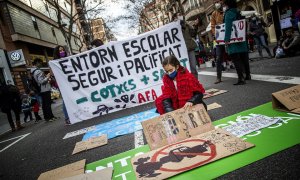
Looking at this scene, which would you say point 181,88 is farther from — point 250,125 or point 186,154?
point 186,154

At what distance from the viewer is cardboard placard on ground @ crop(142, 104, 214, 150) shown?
3.33m

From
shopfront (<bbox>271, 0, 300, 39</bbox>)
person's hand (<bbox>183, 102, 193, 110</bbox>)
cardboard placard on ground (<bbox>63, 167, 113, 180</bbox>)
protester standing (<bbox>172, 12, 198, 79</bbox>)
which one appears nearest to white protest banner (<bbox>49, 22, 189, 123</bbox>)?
protester standing (<bbox>172, 12, 198, 79</bbox>)

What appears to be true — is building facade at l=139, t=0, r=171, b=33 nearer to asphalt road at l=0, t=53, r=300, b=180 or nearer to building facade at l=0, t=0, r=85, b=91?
building facade at l=0, t=0, r=85, b=91

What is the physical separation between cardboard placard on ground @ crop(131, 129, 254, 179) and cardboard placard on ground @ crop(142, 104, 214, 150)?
0.12 m

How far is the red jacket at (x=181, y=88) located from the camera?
157 inches

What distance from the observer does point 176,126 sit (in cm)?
343

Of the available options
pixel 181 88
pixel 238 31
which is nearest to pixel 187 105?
pixel 181 88

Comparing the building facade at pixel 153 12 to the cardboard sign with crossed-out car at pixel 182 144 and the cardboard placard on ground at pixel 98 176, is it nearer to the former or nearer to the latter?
the cardboard sign with crossed-out car at pixel 182 144

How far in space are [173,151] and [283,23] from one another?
14568 mm

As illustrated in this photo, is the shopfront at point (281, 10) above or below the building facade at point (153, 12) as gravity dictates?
below

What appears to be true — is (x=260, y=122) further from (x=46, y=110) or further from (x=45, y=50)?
(x=45, y=50)

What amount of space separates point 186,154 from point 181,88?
4.45 ft

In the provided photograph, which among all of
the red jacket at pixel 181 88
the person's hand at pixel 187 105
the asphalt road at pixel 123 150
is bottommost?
the asphalt road at pixel 123 150

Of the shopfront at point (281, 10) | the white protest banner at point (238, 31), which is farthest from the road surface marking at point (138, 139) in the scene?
the shopfront at point (281, 10)
